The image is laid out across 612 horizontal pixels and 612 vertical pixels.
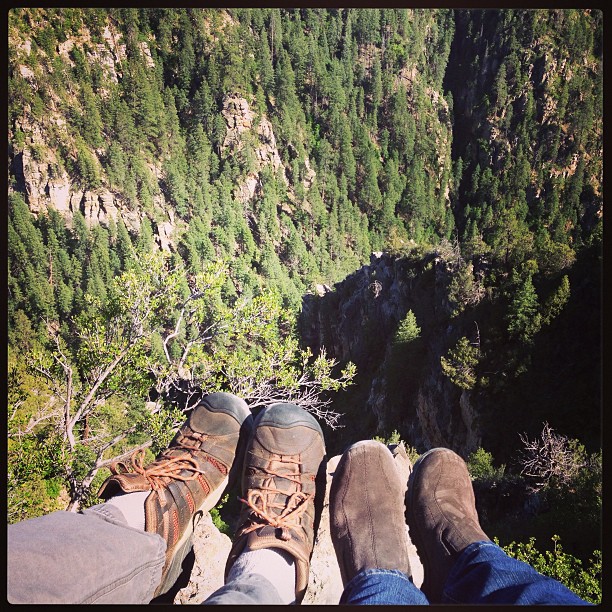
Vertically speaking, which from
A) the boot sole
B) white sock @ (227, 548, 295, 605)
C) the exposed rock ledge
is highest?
white sock @ (227, 548, 295, 605)

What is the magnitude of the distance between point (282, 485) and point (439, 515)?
53cm

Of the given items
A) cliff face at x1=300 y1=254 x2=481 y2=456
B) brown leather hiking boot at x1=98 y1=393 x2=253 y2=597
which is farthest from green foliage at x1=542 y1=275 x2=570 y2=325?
brown leather hiking boot at x1=98 y1=393 x2=253 y2=597

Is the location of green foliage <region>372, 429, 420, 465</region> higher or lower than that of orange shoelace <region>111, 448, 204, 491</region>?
lower

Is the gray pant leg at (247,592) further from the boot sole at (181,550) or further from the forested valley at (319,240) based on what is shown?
the forested valley at (319,240)

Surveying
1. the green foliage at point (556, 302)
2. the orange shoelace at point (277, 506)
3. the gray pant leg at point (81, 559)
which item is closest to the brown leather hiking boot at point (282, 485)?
the orange shoelace at point (277, 506)

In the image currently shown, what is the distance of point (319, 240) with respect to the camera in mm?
24500

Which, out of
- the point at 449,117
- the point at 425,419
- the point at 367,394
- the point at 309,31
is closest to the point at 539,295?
the point at 425,419

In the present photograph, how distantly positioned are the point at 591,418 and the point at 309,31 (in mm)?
23988

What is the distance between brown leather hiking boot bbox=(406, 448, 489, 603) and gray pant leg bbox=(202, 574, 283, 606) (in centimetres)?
49

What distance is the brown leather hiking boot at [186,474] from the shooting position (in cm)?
127

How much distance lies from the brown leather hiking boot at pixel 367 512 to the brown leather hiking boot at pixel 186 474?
422 millimetres

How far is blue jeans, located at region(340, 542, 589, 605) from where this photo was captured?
951 mm

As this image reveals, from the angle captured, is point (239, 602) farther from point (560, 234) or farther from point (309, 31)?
point (309, 31)

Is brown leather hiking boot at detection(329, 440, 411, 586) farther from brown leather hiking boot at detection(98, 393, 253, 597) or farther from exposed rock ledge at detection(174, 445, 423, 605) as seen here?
brown leather hiking boot at detection(98, 393, 253, 597)
